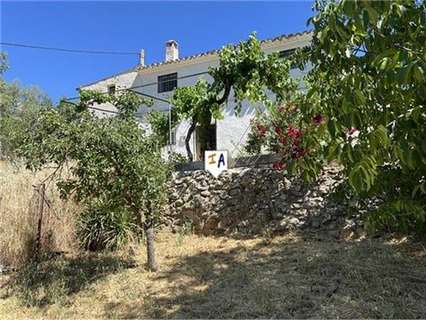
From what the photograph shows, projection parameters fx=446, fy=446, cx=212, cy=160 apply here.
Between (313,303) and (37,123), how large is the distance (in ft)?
13.0

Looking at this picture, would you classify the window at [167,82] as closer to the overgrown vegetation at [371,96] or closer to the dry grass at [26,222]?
the dry grass at [26,222]

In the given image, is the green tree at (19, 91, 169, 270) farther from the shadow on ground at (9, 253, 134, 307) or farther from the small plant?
the small plant

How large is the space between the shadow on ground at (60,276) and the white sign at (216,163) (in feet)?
8.29

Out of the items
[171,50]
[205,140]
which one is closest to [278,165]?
[205,140]

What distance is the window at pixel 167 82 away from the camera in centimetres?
1834

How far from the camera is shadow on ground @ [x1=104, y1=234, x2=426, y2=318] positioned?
4.65 m

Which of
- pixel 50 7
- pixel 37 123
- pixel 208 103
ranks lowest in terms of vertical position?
pixel 37 123

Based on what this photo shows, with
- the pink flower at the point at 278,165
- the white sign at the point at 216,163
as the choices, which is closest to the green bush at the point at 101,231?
the white sign at the point at 216,163

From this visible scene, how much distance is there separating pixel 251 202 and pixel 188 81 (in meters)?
10.3

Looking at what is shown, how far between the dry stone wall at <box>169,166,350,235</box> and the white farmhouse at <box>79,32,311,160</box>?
5.38 feet

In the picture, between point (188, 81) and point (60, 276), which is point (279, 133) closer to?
point (60, 276)

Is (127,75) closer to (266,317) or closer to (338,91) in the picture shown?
(266,317)

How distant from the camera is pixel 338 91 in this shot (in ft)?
8.40

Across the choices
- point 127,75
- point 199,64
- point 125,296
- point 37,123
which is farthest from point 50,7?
point 127,75
